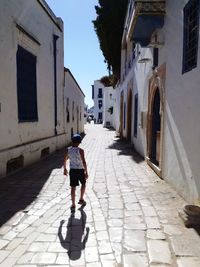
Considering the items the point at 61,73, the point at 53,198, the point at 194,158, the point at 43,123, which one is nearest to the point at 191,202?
the point at 194,158

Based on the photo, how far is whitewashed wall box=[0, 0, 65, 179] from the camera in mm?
7734

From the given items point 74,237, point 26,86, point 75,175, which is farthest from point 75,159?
point 26,86

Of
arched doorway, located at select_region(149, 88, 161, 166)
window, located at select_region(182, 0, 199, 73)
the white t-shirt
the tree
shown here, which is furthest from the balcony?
the tree

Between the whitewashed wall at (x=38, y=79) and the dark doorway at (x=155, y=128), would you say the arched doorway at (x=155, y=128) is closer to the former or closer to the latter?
the dark doorway at (x=155, y=128)

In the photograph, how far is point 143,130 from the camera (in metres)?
10.8

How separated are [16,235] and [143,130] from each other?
7524mm

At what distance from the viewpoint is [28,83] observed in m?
9.75

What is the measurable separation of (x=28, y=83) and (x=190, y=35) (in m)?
6.01

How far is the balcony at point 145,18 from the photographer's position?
6934mm

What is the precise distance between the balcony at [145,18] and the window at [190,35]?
150 cm

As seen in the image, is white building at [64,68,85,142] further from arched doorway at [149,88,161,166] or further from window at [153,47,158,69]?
window at [153,47,158,69]

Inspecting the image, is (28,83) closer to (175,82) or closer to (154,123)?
(154,123)

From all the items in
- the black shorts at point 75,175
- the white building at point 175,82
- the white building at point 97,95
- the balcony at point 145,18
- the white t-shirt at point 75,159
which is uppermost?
the white building at point 97,95

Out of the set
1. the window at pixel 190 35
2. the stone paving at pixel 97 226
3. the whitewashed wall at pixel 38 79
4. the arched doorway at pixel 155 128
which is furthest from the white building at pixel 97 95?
the window at pixel 190 35
